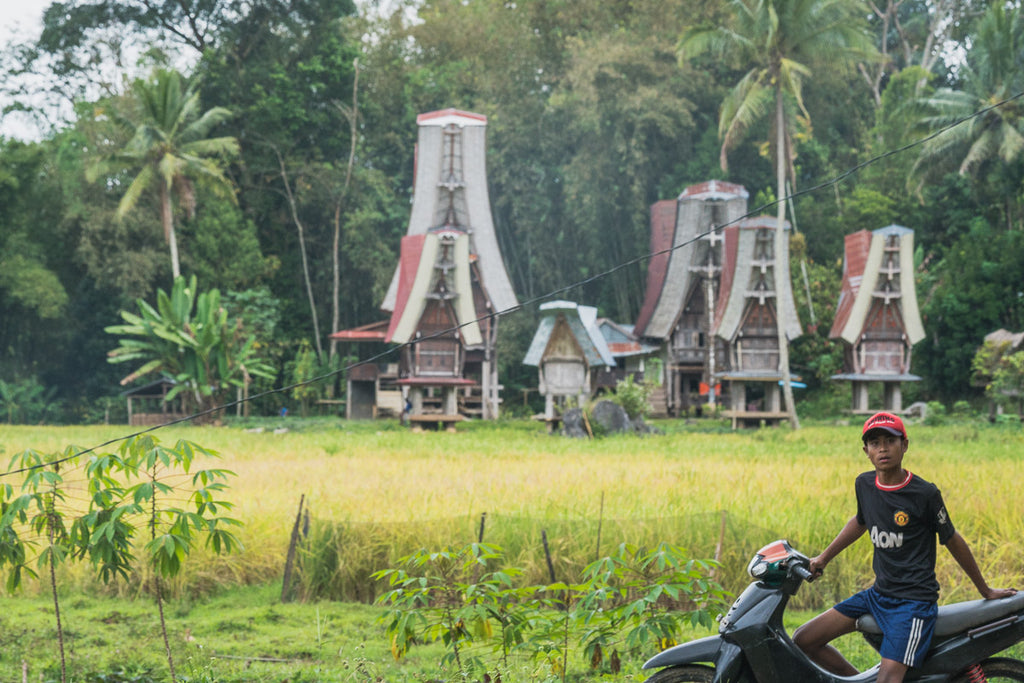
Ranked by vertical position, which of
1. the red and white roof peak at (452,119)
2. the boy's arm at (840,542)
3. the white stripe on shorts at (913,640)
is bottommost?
the white stripe on shorts at (913,640)

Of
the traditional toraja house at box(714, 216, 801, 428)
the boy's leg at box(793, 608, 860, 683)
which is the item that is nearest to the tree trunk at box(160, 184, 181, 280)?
the traditional toraja house at box(714, 216, 801, 428)

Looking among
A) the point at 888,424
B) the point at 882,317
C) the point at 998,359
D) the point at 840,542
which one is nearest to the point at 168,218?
the point at 882,317

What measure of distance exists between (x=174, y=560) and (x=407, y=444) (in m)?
12.4

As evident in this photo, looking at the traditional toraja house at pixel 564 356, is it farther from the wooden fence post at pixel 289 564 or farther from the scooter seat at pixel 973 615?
the scooter seat at pixel 973 615

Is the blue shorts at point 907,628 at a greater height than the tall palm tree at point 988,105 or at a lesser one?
lesser

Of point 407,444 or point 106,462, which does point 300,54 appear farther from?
point 106,462

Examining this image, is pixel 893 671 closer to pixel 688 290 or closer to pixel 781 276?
pixel 781 276

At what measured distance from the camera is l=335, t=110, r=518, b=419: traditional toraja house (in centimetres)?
2194

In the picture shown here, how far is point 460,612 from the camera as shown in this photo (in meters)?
4.38

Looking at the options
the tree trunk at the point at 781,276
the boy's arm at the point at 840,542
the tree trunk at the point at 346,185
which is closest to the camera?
the boy's arm at the point at 840,542

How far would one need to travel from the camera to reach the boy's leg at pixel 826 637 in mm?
3635

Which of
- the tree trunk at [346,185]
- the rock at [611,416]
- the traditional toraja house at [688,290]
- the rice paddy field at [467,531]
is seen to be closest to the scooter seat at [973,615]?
the rice paddy field at [467,531]

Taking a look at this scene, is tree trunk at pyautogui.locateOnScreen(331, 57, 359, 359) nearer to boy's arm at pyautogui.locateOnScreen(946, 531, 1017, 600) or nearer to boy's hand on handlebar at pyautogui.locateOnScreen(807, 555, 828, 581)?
boy's hand on handlebar at pyautogui.locateOnScreen(807, 555, 828, 581)

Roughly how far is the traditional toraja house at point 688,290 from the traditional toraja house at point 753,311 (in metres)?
1.74
